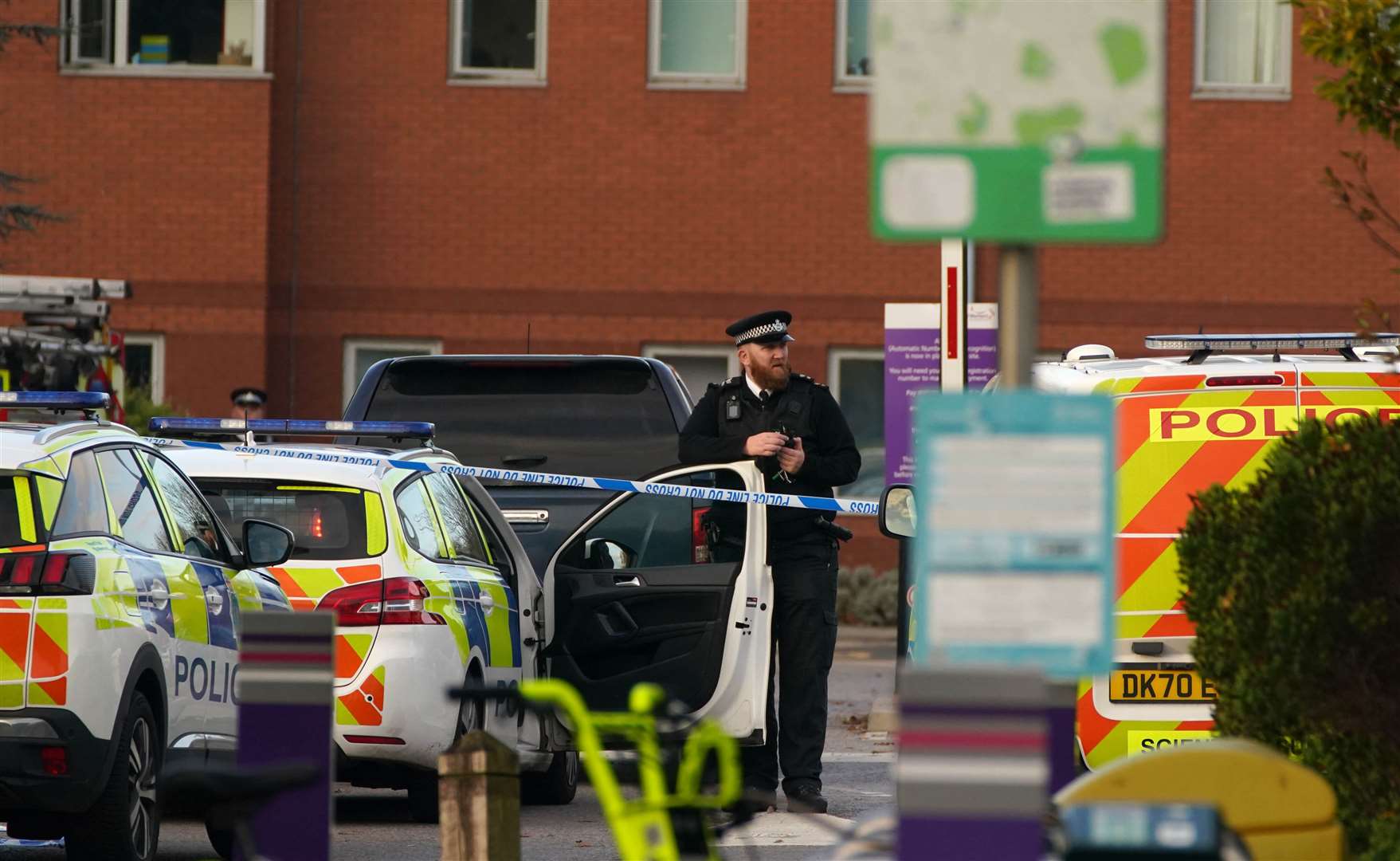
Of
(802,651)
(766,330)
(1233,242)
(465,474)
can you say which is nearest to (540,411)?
(465,474)

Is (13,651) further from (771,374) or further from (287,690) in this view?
(771,374)

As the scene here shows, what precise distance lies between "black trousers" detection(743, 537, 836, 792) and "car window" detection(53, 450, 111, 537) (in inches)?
121

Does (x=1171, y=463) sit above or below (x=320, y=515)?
above

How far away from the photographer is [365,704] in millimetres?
9164

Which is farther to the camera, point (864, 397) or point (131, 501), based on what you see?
point (864, 397)

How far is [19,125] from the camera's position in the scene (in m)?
23.9

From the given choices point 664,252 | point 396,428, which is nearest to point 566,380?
point 396,428

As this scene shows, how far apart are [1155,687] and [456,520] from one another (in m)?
3.42

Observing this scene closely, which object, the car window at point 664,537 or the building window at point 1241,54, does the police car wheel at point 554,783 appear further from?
the building window at point 1241,54

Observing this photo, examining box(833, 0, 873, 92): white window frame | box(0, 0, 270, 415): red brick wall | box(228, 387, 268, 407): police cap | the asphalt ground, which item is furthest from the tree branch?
the asphalt ground

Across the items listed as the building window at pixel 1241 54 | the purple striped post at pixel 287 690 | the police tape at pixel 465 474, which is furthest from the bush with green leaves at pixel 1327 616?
the building window at pixel 1241 54

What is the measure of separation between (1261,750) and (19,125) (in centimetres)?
2131

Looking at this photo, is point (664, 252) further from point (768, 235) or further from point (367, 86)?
point (367, 86)

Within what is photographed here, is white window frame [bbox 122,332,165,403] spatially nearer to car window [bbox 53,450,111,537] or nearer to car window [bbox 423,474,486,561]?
car window [bbox 423,474,486,561]
